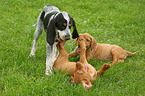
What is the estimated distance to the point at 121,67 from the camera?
4406 millimetres

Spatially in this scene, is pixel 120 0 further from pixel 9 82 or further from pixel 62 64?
pixel 9 82

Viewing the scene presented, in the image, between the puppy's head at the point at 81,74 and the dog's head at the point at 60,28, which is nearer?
the puppy's head at the point at 81,74

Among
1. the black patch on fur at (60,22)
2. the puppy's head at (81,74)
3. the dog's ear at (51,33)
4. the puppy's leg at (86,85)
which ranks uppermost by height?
the black patch on fur at (60,22)

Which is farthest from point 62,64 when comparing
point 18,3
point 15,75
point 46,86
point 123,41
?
point 18,3

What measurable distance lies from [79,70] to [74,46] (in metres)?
2.61

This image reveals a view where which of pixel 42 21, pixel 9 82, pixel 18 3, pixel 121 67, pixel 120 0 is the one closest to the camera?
pixel 9 82

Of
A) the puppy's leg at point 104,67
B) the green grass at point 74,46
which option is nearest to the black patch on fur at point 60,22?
the green grass at point 74,46

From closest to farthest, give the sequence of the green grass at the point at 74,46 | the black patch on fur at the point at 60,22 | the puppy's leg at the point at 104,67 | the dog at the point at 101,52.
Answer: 1. the green grass at the point at 74,46
2. the puppy's leg at the point at 104,67
3. the black patch on fur at the point at 60,22
4. the dog at the point at 101,52

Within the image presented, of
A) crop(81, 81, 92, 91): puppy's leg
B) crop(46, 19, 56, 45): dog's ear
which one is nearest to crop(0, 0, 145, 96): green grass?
crop(81, 81, 92, 91): puppy's leg

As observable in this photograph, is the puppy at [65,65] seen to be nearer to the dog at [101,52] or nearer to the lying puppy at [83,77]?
the lying puppy at [83,77]

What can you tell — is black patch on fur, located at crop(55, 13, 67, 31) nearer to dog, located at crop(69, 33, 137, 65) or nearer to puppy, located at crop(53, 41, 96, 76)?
puppy, located at crop(53, 41, 96, 76)

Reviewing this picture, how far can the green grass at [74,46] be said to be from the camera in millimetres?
3355

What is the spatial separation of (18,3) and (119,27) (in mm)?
5406

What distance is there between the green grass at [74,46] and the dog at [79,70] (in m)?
0.12
